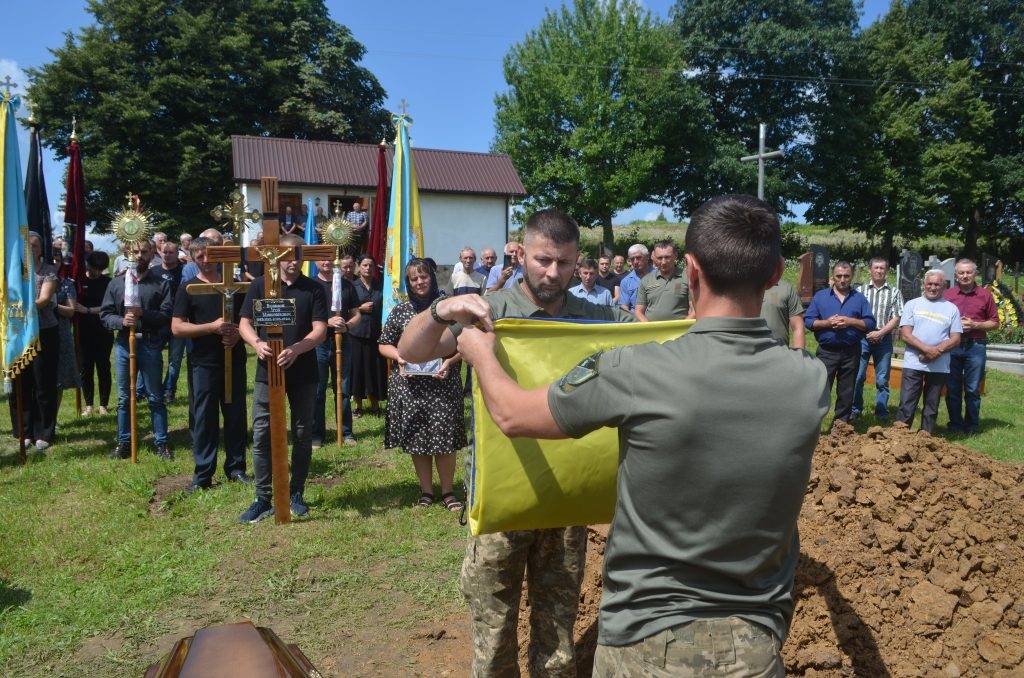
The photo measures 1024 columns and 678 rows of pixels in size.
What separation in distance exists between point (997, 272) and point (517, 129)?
30.7 metres

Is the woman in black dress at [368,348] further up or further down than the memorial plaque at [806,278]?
further down

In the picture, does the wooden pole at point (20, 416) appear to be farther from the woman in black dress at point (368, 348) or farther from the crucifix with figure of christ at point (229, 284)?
the woman in black dress at point (368, 348)

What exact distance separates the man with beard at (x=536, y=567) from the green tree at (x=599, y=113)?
38619mm

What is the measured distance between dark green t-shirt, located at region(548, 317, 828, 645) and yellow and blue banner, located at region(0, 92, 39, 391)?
7687 millimetres

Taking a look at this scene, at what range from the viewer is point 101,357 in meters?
10.1

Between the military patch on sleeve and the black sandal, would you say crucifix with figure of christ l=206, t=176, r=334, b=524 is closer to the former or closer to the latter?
the black sandal

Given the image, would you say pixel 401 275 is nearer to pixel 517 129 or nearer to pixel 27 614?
pixel 27 614

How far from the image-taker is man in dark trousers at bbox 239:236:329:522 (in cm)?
603

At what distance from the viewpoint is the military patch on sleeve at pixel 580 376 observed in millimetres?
1859

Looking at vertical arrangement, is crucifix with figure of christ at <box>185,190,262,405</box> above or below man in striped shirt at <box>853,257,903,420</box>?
above

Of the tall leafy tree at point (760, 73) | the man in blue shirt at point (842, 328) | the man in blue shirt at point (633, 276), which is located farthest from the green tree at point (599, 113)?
the man in blue shirt at point (842, 328)

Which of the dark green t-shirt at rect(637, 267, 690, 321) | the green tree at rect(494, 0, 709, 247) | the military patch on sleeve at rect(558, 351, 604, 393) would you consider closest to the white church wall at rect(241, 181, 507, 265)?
the green tree at rect(494, 0, 709, 247)

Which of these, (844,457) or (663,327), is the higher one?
(663,327)

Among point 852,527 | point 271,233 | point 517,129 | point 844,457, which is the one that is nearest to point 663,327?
point 852,527
